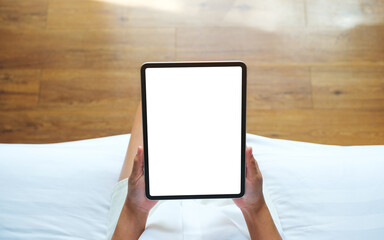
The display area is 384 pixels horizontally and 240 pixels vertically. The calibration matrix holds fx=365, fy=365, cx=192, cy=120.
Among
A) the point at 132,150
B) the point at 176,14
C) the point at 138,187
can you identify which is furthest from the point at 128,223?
the point at 176,14


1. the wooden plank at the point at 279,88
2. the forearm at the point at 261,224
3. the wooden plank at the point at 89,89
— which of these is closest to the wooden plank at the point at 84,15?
the wooden plank at the point at 89,89

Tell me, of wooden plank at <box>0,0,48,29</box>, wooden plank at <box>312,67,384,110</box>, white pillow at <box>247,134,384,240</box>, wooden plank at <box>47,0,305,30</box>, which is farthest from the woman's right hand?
wooden plank at <box>0,0,48,29</box>

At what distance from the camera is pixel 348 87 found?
1430mm

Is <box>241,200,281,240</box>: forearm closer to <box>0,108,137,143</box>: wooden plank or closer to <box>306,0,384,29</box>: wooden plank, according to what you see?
<box>0,108,137,143</box>: wooden plank

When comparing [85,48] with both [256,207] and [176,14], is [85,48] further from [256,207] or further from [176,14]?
[256,207]

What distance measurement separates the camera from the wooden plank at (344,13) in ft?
5.00

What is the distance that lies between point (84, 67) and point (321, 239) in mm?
1097

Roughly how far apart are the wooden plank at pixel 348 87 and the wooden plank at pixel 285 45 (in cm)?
4

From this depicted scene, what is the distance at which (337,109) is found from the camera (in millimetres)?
1403

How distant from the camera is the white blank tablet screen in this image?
27.0 inches

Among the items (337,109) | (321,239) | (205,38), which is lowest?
(321,239)

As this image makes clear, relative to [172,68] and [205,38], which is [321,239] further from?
[205,38]

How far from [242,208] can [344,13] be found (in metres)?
1.13

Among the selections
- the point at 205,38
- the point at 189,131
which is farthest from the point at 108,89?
the point at 189,131
